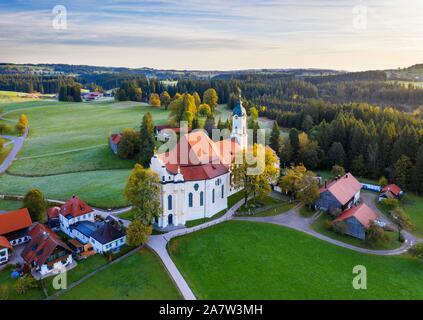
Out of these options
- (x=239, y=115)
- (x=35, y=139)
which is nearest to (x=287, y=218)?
(x=239, y=115)

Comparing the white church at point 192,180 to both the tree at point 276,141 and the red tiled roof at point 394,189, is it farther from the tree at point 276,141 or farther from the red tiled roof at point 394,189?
the tree at point 276,141

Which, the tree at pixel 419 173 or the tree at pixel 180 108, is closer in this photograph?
the tree at pixel 419 173

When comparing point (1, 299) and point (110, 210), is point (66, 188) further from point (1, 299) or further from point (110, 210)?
point (1, 299)

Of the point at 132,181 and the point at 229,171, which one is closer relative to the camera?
the point at 132,181

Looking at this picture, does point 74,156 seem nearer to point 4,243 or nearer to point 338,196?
point 4,243

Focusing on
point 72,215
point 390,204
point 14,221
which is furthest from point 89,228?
point 390,204

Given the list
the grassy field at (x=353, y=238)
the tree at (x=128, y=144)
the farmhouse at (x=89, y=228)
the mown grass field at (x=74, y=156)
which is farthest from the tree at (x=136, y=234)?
the tree at (x=128, y=144)

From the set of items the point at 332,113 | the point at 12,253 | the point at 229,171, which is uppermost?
the point at 332,113

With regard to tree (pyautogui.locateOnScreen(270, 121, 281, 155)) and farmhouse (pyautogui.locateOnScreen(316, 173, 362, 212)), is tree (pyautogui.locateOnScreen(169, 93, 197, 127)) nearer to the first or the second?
tree (pyautogui.locateOnScreen(270, 121, 281, 155))
